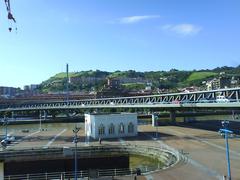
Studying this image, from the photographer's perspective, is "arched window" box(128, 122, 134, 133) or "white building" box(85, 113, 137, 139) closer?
"white building" box(85, 113, 137, 139)

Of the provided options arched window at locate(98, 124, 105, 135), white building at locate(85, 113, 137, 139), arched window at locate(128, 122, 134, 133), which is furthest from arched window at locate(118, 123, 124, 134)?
arched window at locate(98, 124, 105, 135)

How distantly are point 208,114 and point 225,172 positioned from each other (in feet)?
428

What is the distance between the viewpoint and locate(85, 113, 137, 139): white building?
245 ft

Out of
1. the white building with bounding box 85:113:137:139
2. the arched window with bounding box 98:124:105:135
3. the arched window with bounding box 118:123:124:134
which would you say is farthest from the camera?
the arched window with bounding box 118:123:124:134

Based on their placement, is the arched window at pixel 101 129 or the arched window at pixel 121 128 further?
the arched window at pixel 121 128

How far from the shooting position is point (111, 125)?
248 ft

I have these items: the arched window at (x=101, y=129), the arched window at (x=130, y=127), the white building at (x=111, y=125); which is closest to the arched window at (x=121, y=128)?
the white building at (x=111, y=125)

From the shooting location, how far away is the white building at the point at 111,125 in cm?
7475

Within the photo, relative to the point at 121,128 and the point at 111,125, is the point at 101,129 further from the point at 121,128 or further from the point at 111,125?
the point at 121,128

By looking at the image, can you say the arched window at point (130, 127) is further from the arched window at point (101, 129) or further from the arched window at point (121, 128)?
the arched window at point (101, 129)

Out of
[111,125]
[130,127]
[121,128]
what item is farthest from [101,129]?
[130,127]

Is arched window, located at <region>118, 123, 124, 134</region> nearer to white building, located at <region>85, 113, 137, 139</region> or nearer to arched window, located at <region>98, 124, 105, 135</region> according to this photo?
white building, located at <region>85, 113, 137, 139</region>

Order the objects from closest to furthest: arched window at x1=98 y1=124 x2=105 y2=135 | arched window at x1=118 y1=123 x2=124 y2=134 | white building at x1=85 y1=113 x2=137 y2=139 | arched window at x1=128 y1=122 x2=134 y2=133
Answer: white building at x1=85 y1=113 x2=137 y2=139 → arched window at x1=98 y1=124 x2=105 y2=135 → arched window at x1=118 y1=123 x2=124 y2=134 → arched window at x1=128 y1=122 x2=134 y2=133

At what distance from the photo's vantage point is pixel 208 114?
541ft
